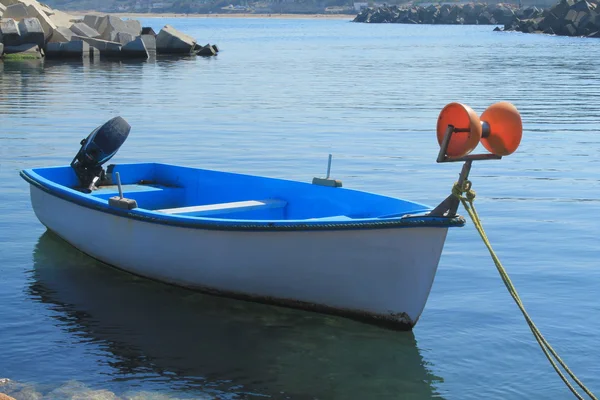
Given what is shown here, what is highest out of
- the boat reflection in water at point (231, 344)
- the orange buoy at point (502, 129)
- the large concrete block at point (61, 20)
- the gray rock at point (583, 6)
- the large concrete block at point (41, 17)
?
the gray rock at point (583, 6)

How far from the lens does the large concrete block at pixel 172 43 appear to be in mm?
52500

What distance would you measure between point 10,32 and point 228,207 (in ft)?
111

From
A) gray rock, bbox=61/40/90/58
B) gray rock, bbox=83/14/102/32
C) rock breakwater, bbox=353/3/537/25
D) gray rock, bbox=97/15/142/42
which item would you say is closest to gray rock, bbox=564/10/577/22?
gray rock, bbox=97/15/142/42

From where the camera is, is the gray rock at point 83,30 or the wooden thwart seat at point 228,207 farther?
the gray rock at point 83,30

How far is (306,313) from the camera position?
874cm

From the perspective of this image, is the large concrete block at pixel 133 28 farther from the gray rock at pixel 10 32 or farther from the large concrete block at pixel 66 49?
the gray rock at pixel 10 32

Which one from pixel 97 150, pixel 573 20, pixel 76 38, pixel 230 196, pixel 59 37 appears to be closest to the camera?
pixel 230 196

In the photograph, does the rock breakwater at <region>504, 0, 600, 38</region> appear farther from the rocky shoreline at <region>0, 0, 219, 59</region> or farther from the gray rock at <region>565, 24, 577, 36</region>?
the rocky shoreline at <region>0, 0, 219, 59</region>

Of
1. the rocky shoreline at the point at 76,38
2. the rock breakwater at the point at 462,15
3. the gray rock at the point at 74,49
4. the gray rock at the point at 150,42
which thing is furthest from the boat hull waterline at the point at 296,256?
the rock breakwater at the point at 462,15

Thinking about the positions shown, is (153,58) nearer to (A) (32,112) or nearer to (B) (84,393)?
(A) (32,112)

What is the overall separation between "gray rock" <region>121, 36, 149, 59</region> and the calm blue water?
19612 mm

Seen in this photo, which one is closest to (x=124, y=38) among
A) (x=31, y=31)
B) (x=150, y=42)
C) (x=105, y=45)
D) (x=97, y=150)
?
(x=105, y=45)

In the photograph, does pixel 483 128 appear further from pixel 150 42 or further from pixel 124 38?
pixel 150 42

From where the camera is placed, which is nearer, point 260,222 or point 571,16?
point 260,222
